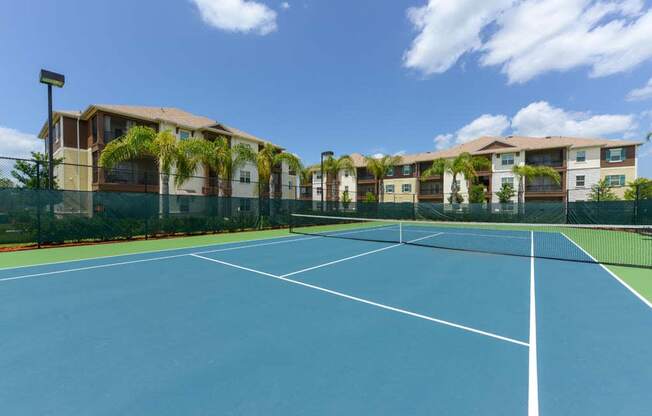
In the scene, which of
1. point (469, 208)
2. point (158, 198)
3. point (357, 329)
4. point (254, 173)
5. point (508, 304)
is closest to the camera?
point (357, 329)

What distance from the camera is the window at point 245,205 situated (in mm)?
20359

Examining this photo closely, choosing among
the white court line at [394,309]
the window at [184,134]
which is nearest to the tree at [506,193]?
the white court line at [394,309]

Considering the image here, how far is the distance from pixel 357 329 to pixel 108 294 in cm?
517

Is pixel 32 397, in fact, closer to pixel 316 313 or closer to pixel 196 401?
pixel 196 401

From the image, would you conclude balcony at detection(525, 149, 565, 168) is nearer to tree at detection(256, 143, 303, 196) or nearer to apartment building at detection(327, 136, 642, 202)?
apartment building at detection(327, 136, 642, 202)

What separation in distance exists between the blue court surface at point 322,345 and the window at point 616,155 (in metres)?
39.9

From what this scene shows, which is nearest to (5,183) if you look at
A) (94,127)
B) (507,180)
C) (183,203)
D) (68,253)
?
(68,253)

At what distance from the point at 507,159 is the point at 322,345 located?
44133 mm

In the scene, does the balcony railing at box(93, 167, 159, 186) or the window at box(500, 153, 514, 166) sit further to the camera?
the window at box(500, 153, 514, 166)

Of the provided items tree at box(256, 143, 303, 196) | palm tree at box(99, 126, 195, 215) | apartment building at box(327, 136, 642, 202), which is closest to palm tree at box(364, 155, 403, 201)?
apartment building at box(327, 136, 642, 202)

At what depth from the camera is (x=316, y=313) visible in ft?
15.9

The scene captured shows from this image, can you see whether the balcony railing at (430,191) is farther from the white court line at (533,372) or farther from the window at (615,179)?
the white court line at (533,372)

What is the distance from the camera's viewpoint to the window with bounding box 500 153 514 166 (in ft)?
128

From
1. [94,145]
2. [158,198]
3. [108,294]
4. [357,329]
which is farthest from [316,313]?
[94,145]
